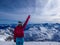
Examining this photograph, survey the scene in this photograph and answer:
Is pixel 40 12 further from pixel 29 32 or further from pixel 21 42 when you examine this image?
pixel 21 42

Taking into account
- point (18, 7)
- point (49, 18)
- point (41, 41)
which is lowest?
point (41, 41)

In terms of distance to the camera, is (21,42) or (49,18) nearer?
(21,42)

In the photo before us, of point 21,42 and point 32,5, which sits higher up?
point 32,5

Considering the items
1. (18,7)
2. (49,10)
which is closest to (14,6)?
(18,7)

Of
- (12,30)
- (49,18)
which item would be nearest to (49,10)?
(49,18)

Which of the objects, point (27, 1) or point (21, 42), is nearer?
point (21, 42)

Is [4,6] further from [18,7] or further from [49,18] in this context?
[49,18]
